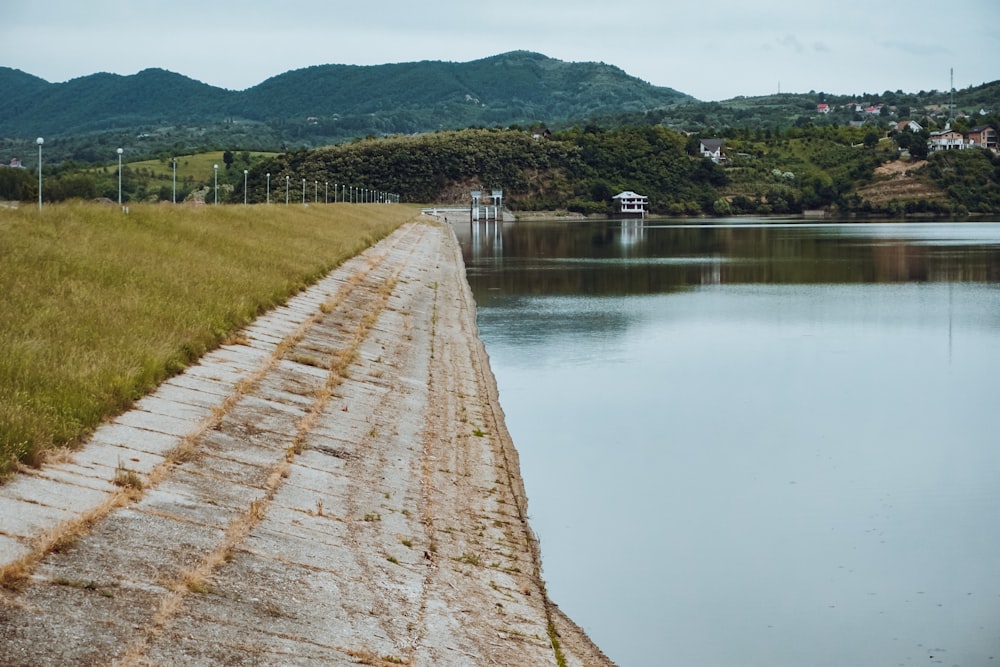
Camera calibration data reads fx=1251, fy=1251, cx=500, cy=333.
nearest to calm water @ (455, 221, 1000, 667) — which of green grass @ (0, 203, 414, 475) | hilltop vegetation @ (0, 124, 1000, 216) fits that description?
green grass @ (0, 203, 414, 475)

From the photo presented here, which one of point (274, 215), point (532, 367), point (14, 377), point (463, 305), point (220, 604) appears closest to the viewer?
point (220, 604)

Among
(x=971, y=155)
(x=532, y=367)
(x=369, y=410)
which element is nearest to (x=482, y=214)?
(x=971, y=155)

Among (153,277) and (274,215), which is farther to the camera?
(274,215)

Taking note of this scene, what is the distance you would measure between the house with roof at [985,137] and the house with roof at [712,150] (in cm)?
3417

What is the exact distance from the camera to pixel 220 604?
24.4 feet

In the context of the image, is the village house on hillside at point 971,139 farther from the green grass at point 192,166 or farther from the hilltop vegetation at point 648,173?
the green grass at point 192,166

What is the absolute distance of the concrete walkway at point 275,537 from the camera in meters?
6.91

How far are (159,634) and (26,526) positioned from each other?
1.40 meters

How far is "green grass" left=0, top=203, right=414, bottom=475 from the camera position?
33.0 feet

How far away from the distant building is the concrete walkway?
12309 centimetres

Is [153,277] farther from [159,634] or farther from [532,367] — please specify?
[159,634]

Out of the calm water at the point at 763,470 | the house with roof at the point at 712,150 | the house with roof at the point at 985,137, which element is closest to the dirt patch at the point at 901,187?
the house with roof at the point at 712,150

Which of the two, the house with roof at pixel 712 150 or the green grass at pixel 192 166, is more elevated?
the house with roof at pixel 712 150

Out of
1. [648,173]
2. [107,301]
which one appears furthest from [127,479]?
[648,173]
